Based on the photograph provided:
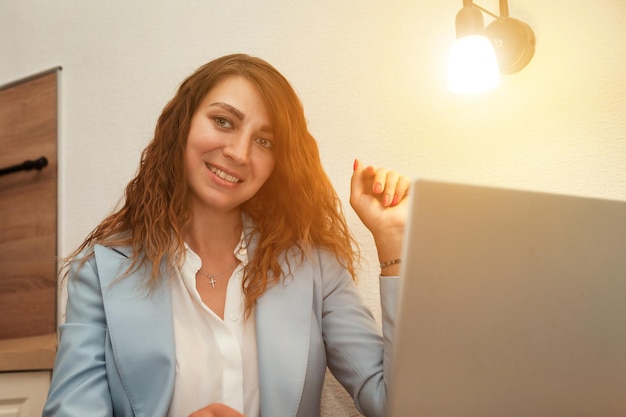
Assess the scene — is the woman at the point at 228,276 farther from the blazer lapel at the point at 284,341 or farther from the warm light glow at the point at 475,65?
the warm light glow at the point at 475,65

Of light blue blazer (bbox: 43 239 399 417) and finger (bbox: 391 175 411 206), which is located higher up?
finger (bbox: 391 175 411 206)

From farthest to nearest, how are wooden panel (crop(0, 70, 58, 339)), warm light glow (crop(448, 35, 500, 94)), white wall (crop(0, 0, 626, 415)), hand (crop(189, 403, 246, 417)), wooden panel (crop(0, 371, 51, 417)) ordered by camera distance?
1. wooden panel (crop(0, 70, 58, 339))
2. wooden panel (crop(0, 371, 51, 417))
3. white wall (crop(0, 0, 626, 415))
4. warm light glow (crop(448, 35, 500, 94))
5. hand (crop(189, 403, 246, 417))

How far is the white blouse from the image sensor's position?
98 centimetres

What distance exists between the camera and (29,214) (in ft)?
5.89

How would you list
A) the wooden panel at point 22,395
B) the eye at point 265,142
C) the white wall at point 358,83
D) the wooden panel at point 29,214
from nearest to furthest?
the white wall at point 358,83
the eye at point 265,142
the wooden panel at point 22,395
the wooden panel at point 29,214

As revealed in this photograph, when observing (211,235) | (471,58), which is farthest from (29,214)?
(471,58)

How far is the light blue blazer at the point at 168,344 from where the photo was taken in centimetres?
93

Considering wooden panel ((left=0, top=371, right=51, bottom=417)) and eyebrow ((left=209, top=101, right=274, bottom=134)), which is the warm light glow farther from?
wooden panel ((left=0, top=371, right=51, bottom=417))

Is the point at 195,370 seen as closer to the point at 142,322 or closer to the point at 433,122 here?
the point at 142,322

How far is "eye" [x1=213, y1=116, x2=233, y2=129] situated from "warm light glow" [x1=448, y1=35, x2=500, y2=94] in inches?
17.8

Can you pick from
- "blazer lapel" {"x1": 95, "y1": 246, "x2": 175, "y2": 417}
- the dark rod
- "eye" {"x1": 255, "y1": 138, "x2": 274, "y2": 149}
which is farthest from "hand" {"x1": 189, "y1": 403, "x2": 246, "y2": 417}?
the dark rod

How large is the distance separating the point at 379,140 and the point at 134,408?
0.76 metres

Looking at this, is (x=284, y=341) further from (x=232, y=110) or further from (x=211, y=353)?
(x=232, y=110)

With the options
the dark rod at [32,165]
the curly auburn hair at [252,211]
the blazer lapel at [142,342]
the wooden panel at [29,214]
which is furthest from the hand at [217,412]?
the dark rod at [32,165]
